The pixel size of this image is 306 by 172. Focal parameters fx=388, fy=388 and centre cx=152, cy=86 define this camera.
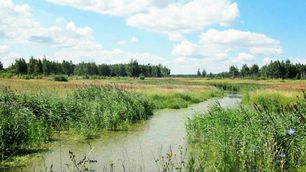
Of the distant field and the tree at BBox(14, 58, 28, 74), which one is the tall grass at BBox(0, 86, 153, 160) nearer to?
the distant field

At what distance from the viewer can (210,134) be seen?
1318 cm

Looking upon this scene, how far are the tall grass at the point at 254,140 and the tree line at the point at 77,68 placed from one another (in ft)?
299

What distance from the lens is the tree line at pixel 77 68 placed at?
103812 mm

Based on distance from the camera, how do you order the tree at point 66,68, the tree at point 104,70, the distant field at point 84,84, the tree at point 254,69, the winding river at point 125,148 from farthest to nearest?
1. the tree at point 104,70
2. the tree at point 66,68
3. the tree at point 254,69
4. the distant field at point 84,84
5. the winding river at point 125,148

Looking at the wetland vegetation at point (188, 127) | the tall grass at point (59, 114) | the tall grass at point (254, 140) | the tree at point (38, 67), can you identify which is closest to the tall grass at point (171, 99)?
the tall grass at point (59, 114)

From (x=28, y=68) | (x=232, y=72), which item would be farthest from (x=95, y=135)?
(x=232, y=72)

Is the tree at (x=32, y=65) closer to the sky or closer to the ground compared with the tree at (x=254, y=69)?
closer to the sky

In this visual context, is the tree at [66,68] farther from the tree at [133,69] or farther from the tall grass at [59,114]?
the tall grass at [59,114]

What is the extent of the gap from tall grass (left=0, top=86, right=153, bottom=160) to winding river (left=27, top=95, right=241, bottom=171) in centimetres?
90

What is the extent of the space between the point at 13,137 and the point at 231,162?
24.5 ft

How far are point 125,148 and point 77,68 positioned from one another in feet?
431

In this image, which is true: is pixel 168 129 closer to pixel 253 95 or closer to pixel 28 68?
pixel 253 95

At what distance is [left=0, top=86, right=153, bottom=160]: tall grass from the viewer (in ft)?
41.2

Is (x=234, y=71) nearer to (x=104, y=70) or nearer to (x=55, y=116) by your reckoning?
(x=104, y=70)
